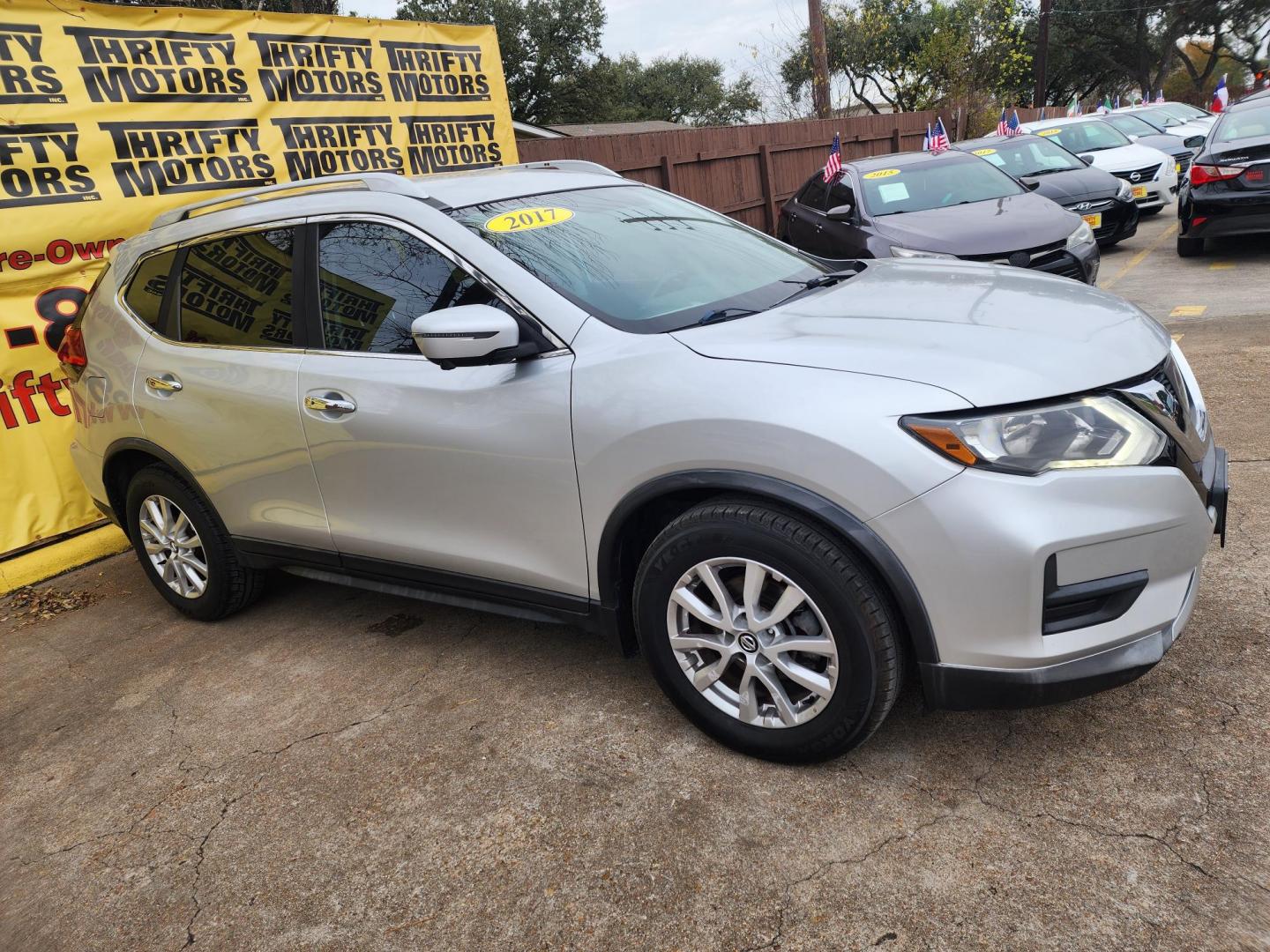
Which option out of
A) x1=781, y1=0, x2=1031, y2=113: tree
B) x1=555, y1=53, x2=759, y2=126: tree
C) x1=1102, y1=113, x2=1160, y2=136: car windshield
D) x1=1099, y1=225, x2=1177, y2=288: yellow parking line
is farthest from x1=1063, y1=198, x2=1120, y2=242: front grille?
x1=555, y1=53, x2=759, y2=126: tree

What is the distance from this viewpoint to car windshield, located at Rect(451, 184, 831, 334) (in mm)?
3018

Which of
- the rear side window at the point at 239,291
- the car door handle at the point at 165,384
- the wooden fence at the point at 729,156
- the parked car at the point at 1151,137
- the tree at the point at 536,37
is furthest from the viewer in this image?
the tree at the point at 536,37

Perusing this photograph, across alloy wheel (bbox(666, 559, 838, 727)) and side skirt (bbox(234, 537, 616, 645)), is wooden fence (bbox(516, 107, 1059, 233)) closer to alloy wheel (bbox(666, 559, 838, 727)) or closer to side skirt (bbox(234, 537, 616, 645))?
side skirt (bbox(234, 537, 616, 645))

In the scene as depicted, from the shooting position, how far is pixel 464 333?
2.74 meters

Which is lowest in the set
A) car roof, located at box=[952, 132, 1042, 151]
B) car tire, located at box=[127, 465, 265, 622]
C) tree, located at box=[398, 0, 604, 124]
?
car tire, located at box=[127, 465, 265, 622]

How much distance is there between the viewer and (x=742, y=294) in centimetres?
322

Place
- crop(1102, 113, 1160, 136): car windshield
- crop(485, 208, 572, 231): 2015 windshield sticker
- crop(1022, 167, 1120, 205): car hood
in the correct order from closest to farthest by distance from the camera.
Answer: crop(485, 208, 572, 231): 2015 windshield sticker → crop(1022, 167, 1120, 205): car hood → crop(1102, 113, 1160, 136): car windshield

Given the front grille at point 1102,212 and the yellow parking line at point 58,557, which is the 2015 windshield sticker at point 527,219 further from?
the front grille at point 1102,212

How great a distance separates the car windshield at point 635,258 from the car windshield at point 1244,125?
27.1ft

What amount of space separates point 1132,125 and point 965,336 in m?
18.3

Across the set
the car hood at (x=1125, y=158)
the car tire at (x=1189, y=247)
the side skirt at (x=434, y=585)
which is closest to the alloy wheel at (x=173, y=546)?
the side skirt at (x=434, y=585)

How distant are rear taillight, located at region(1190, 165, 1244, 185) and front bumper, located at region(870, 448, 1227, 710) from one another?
8.47 m

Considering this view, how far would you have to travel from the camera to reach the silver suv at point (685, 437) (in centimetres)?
233

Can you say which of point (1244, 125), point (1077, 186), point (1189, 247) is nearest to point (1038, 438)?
point (1189, 247)
